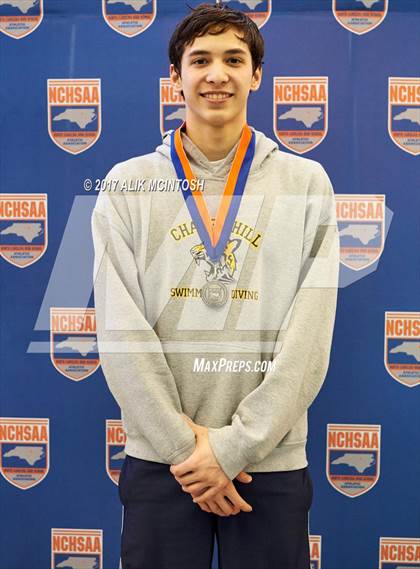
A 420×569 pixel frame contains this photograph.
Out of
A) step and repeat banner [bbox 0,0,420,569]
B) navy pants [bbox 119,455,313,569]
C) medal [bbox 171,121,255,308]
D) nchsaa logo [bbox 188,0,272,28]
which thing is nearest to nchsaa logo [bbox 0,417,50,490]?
step and repeat banner [bbox 0,0,420,569]

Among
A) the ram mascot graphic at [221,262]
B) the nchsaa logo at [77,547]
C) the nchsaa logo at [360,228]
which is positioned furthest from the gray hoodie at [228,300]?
the nchsaa logo at [77,547]

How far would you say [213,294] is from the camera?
1.47m

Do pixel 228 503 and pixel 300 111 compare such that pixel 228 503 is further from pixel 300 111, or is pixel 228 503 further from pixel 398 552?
pixel 300 111

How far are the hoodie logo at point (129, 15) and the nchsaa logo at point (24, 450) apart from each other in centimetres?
125

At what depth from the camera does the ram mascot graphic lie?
147 cm

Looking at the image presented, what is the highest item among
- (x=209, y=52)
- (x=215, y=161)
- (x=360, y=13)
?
(x=360, y=13)

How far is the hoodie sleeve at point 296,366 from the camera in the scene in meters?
1.35

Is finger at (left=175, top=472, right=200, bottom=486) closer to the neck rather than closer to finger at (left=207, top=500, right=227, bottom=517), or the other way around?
finger at (left=207, top=500, right=227, bottom=517)

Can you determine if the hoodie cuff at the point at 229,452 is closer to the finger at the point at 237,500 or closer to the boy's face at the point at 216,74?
the finger at the point at 237,500

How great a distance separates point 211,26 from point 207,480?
1.05m

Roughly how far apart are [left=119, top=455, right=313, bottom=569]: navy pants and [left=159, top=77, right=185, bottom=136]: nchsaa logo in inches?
40.3

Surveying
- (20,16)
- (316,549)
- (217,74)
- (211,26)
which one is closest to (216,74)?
(217,74)

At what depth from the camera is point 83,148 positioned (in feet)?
6.31

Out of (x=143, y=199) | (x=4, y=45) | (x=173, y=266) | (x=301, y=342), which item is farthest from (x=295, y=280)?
(x=4, y=45)
